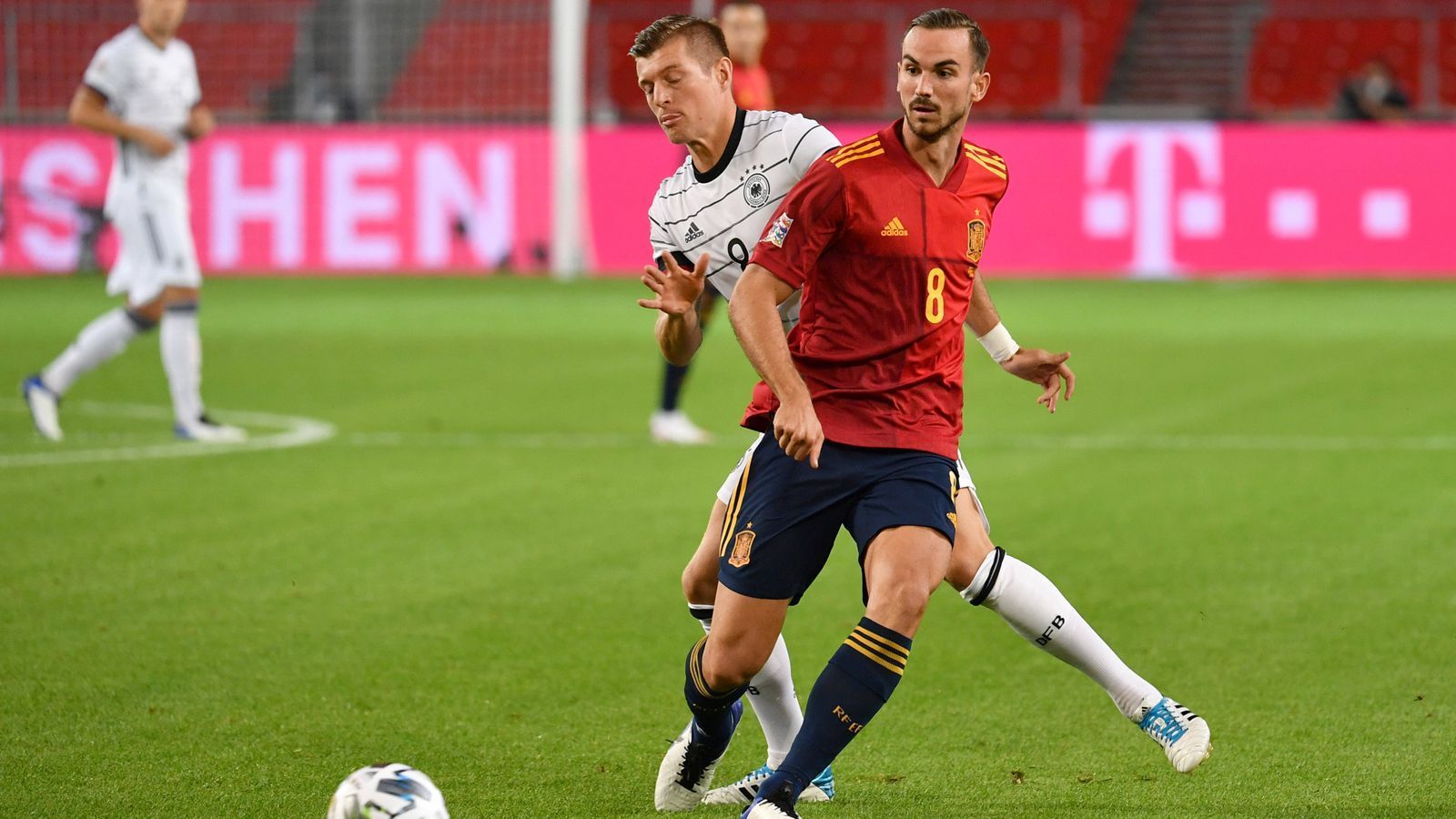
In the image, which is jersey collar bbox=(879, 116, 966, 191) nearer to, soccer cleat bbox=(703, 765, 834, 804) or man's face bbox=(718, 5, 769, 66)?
soccer cleat bbox=(703, 765, 834, 804)

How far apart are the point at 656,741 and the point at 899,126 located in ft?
5.69

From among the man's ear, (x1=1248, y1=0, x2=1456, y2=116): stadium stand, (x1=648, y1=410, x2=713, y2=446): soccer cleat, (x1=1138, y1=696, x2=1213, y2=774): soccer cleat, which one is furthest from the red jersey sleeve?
(x1=1248, y1=0, x2=1456, y2=116): stadium stand

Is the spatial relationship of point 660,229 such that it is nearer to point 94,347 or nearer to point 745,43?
point 745,43

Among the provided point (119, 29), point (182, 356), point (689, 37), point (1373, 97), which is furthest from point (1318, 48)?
point (689, 37)

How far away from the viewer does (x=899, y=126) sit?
171 inches

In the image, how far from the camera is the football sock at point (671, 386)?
33.5 ft

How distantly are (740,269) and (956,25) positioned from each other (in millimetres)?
796

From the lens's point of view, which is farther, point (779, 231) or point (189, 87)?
point (189, 87)

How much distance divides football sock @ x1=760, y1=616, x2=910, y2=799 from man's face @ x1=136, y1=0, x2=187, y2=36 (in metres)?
7.38

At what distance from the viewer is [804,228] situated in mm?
4148

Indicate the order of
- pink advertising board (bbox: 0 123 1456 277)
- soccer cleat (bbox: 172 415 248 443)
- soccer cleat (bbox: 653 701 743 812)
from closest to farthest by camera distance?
1. soccer cleat (bbox: 653 701 743 812)
2. soccer cleat (bbox: 172 415 248 443)
3. pink advertising board (bbox: 0 123 1456 277)

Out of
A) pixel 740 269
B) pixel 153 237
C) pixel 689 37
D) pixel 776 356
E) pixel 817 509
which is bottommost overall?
pixel 153 237

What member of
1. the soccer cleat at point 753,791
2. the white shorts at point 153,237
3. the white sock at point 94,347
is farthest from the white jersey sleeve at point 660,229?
the white sock at point 94,347

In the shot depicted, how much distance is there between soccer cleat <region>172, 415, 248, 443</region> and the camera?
10.3 m
